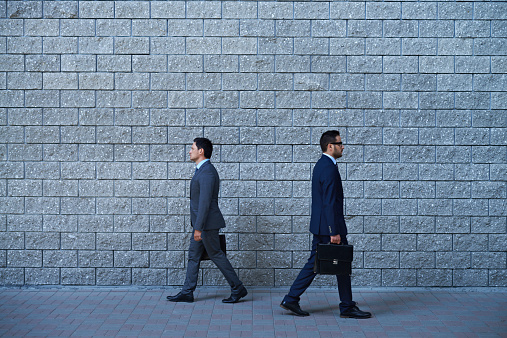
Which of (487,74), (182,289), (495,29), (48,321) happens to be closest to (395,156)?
(487,74)

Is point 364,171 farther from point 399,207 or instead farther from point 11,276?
point 11,276

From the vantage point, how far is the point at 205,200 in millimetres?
6723

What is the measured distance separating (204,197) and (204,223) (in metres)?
0.31

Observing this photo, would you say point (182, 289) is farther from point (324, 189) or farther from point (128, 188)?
point (324, 189)

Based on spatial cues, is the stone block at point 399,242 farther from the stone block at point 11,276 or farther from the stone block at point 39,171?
the stone block at point 11,276

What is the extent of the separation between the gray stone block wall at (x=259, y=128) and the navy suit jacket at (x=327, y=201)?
1201 millimetres

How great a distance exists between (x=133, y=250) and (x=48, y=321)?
65.6 inches

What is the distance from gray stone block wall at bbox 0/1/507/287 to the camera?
25.0 ft

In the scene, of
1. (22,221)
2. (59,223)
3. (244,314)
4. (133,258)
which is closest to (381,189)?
(244,314)

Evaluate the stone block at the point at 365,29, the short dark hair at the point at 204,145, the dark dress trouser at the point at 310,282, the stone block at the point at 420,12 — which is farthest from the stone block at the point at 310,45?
the dark dress trouser at the point at 310,282

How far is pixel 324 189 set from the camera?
6.30 m

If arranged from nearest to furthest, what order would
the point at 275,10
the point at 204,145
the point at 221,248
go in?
the point at 204,145
the point at 221,248
the point at 275,10

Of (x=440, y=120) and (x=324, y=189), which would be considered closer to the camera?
(x=324, y=189)

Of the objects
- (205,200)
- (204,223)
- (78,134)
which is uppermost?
(78,134)
